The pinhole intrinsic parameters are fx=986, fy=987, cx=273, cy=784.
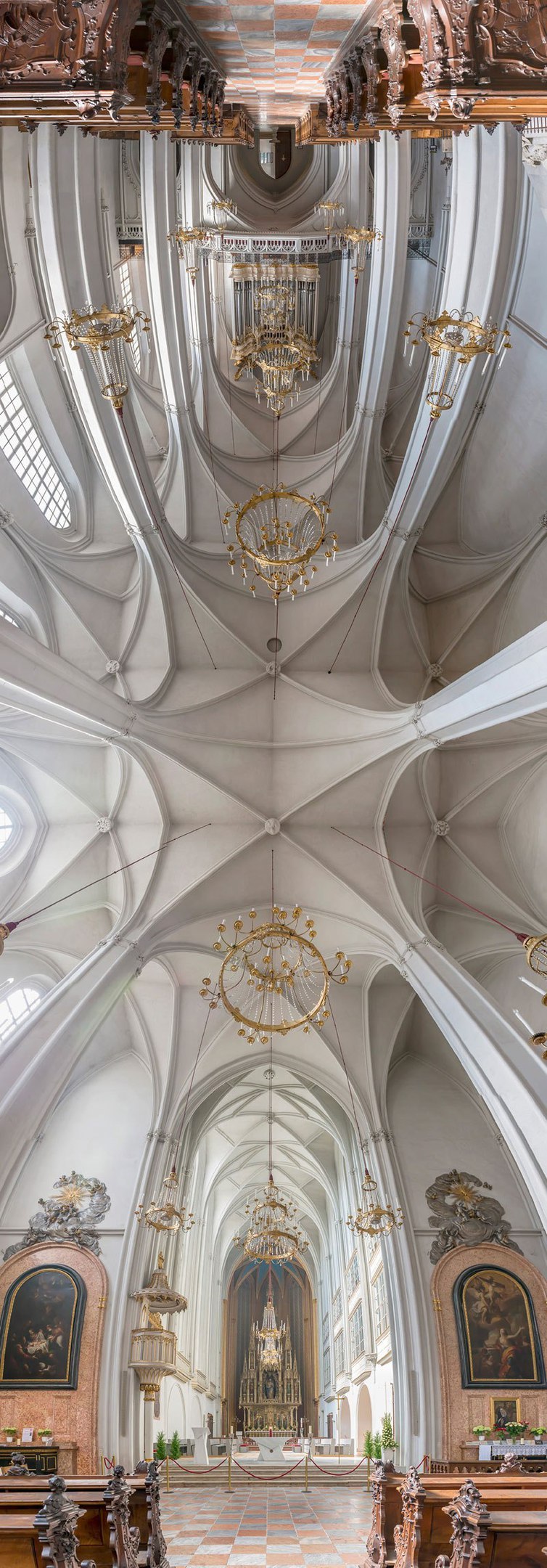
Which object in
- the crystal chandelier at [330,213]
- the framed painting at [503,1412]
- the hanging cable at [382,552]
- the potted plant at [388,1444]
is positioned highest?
the crystal chandelier at [330,213]

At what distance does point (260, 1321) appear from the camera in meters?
43.6

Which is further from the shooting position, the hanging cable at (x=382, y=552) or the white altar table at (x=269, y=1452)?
the white altar table at (x=269, y=1452)

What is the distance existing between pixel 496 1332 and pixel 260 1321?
28070 mm

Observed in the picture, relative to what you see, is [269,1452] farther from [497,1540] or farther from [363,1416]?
[497,1540]

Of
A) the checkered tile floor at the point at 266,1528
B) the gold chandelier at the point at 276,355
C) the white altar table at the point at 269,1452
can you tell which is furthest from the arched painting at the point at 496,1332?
the gold chandelier at the point at 276,355

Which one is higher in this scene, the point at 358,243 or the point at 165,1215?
the point at 358,243

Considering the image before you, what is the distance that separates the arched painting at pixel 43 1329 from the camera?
62.0ft

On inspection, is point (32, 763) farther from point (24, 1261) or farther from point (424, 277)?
point (424, 277)

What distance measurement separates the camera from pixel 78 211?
535 inches

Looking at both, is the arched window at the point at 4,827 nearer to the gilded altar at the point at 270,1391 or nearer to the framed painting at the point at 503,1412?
the framed painting at the point at 503,1412

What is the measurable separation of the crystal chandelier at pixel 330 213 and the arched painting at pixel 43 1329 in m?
20.9

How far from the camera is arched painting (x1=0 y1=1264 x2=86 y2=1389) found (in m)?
18.9

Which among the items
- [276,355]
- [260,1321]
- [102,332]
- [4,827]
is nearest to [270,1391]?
[260,1321]

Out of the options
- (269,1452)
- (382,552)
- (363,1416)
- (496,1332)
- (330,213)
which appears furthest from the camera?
(363,1416)
